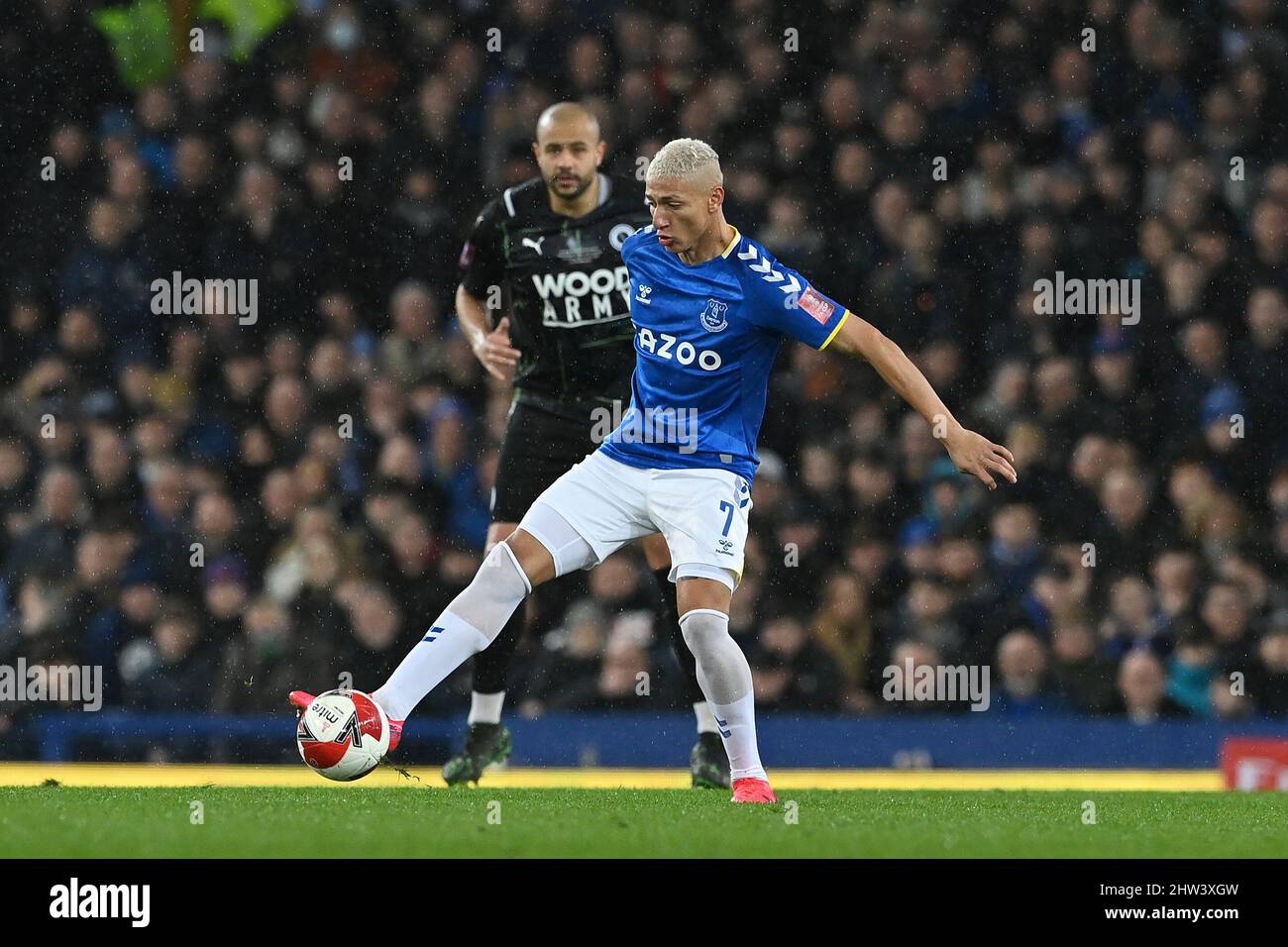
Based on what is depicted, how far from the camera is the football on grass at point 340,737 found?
17.4ft

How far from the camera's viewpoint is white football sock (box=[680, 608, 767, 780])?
554cm

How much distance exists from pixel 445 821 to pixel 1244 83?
24.9ft

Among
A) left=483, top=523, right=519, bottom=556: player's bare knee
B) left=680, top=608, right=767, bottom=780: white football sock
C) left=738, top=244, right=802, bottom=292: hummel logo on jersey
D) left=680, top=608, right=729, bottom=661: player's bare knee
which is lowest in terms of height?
left=680, top=608, right=767, bottom=780: white football sock

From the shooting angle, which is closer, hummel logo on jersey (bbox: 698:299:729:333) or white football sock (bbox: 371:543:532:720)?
white football sock (bbox: 371:543:532:720)

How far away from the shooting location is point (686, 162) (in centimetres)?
548

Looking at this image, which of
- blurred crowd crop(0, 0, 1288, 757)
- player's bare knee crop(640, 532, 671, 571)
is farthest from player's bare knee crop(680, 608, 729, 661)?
blurred crowd crop(0, 0, 1288, 757)

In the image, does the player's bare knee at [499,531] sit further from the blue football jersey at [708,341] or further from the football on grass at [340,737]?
the football on grass at [340,737]

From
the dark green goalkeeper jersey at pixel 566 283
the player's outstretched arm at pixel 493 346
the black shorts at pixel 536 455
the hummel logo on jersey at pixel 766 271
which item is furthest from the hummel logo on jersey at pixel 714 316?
the black shorts at pixel 536 455

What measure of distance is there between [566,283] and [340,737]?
2276mm

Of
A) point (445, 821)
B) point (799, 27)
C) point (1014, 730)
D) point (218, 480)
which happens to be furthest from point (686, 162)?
point (799, 27)

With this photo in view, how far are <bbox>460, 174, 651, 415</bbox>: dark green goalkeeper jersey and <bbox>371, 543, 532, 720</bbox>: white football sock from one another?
4.67 feet

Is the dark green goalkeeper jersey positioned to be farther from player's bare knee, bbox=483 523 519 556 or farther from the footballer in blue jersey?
the footballer in blue jersey

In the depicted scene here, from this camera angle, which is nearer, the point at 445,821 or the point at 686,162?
the point at 445,821

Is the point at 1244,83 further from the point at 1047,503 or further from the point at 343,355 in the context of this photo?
the point at 343,355
